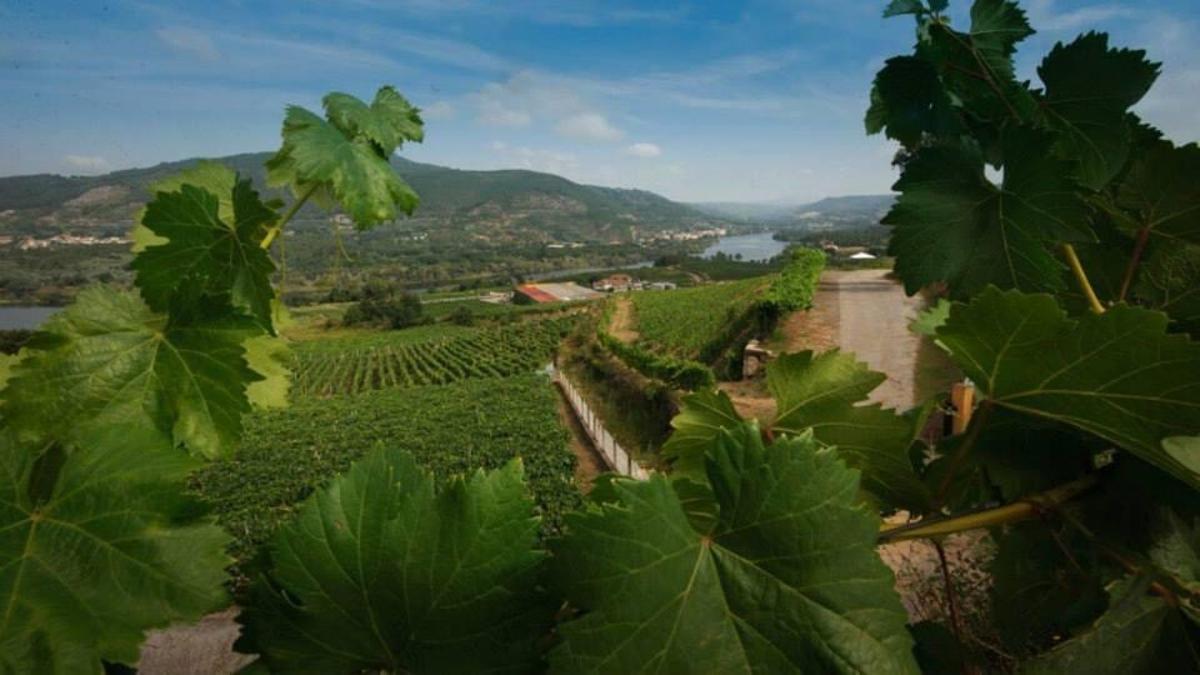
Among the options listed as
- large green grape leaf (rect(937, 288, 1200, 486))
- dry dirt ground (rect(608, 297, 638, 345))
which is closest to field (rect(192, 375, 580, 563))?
dry dirt ground (rect(608, 297, 638, 345))

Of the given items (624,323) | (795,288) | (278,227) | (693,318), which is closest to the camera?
(278,227)

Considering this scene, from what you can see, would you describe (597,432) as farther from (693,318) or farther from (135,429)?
(135,429)

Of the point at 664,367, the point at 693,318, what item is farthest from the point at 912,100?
the point at 693,318

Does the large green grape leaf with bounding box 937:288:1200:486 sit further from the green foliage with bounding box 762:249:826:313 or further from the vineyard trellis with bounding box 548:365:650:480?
the green foliage with bounding box 762:249:826:313

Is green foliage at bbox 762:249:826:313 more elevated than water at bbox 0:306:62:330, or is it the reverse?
green foliage at bbox 762:249:826:313

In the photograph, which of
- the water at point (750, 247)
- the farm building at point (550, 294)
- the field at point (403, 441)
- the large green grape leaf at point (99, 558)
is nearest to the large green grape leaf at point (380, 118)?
the large green grape leaf at point (99, 558)

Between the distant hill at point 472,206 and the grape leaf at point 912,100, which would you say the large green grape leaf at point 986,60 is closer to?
the grape leaf at point 912,100
